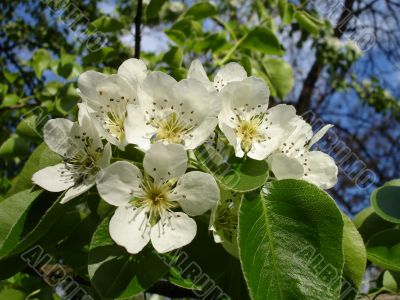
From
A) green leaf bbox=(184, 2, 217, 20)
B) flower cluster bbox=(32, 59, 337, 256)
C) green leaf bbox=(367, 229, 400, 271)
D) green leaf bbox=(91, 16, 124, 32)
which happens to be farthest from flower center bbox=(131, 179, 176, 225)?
green leaf bbox=(184, 2, 217, 20)

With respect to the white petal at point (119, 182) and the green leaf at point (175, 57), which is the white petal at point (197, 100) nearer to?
the white petal at point (119, 182)

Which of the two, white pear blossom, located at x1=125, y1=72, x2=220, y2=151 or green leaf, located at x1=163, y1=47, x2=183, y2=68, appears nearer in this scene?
white pear blossom, located at x1=125, y1=72, x2=220, y2=151

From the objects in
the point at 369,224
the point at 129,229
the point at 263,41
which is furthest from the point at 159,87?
the point at 263,41

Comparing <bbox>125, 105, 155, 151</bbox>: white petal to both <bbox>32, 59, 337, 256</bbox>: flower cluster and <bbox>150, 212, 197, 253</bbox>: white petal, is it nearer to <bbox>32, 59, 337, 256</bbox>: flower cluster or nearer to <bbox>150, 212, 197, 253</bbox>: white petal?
<bbox>32, 59, 337, 256</bbox>: flower cluster

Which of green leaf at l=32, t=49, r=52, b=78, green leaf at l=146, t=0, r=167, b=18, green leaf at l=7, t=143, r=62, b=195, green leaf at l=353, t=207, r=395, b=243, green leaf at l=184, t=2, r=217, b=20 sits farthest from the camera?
green leaf at l=32, t=49, r=52, b=78

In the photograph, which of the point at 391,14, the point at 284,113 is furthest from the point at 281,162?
the point at 391,14

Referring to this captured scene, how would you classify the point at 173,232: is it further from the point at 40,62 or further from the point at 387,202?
the point at 40,62

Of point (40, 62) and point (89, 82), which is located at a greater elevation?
point (89, 82)

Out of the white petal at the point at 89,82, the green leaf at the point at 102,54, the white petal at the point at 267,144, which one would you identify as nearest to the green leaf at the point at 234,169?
the white petal at the point at 267,144
